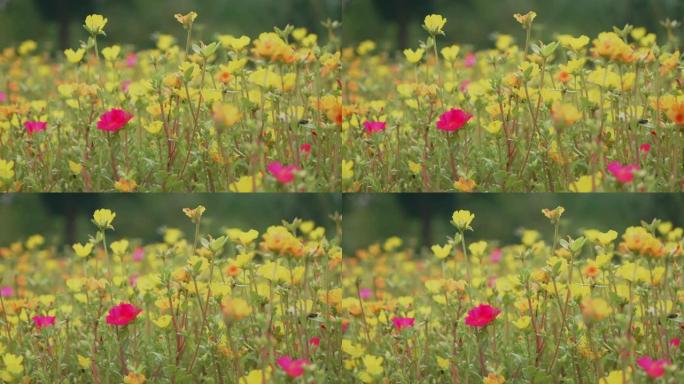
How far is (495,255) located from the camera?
2.43 metres

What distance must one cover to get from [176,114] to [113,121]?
164 mm

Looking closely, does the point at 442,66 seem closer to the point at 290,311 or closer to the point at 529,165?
the point at 529,165

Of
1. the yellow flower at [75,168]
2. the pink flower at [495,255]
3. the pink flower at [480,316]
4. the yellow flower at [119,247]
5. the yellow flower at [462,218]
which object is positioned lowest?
the pink flower at [480,316]

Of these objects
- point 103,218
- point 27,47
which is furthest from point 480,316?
point 27,47

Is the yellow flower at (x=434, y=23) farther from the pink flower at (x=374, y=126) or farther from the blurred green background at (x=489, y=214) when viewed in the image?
the blurred green background at (x=489, y=214)

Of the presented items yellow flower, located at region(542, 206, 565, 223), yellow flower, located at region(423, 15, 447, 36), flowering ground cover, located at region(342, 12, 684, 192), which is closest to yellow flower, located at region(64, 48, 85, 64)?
flowering ground cover, located at region(342, 12, 684, 192)

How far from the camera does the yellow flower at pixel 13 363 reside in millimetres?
2375

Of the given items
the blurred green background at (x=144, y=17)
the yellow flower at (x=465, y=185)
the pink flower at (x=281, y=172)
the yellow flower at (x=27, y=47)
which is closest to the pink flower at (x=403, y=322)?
the yellow flower at (x=465, y=185)

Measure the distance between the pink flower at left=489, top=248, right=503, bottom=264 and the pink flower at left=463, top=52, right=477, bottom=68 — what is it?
1.62 feet

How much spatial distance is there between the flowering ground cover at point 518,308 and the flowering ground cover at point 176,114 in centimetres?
36

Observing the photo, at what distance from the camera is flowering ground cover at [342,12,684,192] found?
7.66 feet

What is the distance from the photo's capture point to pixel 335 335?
2.41 m

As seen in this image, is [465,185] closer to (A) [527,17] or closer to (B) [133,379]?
(A) [527,17]

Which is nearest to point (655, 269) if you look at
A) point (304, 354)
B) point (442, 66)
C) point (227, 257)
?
point (442, 66)
